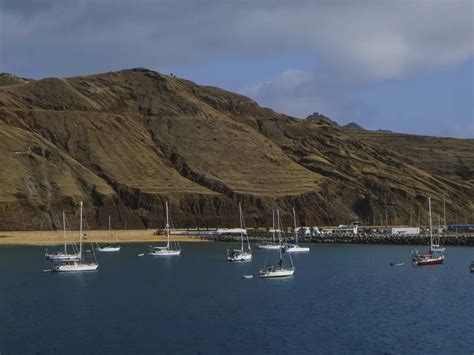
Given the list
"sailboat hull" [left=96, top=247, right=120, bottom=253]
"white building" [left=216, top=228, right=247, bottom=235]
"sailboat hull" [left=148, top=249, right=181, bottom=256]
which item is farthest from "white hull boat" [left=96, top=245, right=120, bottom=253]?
"white building" [left=216, top=228, right=247, bottom=235]

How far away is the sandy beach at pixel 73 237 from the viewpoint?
153750mm

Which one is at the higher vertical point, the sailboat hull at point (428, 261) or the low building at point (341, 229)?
the low building at point (341, 229)

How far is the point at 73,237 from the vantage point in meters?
157

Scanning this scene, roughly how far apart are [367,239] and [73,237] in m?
57.1

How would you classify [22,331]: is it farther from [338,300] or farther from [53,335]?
[338,300]

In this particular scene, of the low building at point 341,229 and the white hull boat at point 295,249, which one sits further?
the low building at point 341,229

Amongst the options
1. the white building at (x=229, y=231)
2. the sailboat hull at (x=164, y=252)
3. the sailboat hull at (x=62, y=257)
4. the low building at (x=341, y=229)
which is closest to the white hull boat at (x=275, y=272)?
the sailboat hull at (x=62, y=257)

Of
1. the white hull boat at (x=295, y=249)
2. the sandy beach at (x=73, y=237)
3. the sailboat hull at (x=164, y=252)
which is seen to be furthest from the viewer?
the sandy beach at (x=73, y=237)

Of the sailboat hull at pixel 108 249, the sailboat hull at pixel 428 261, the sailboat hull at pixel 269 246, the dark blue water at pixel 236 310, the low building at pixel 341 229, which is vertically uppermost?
the low building at pixel 341 229

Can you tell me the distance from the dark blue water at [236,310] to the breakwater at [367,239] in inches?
1365

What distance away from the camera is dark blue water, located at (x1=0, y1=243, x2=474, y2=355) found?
163 feet

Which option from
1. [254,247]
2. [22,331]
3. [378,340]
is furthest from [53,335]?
[254,247]

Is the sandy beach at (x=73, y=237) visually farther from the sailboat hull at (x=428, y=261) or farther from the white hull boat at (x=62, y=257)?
the sailboat hull at (x=428, y=261)

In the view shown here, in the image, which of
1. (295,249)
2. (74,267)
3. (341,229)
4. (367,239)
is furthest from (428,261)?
(341,229)
